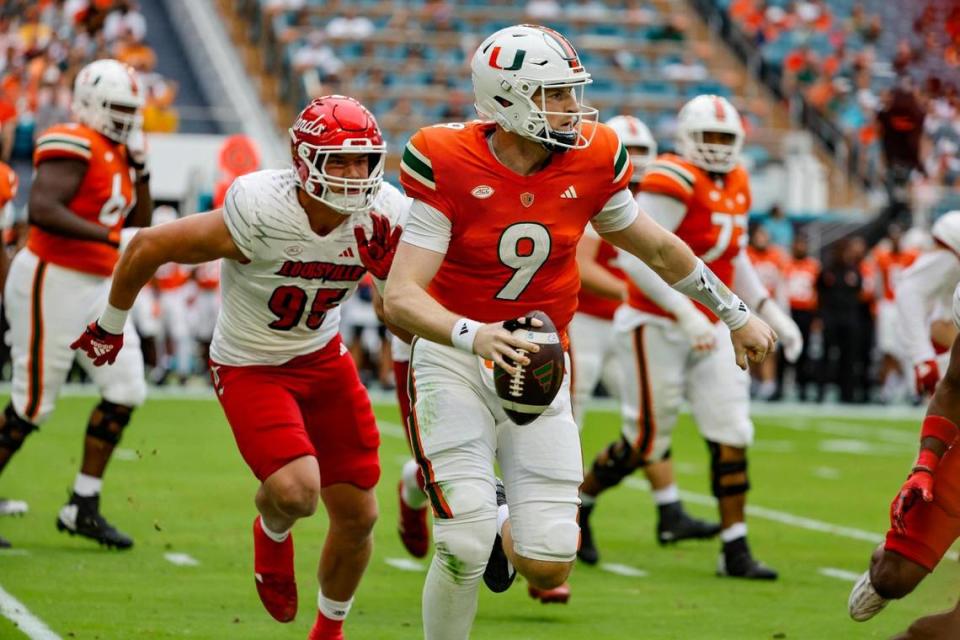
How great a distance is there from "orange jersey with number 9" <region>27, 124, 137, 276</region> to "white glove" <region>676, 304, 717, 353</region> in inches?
109

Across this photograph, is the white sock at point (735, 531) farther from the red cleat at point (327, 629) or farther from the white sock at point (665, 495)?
the red cleat at point (327, 629)

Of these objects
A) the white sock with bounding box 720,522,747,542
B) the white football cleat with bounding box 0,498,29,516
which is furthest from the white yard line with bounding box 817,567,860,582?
the white football cleat with bounding box 0,498,29,516

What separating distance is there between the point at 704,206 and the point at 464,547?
11.1 ft

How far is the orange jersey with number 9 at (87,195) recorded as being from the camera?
7.83 meters

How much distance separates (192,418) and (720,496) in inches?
308

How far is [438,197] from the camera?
15.8 ft

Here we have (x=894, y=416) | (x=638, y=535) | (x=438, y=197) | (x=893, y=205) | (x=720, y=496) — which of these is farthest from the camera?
(x=893, y=205)

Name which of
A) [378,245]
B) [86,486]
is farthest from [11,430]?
[378,245]

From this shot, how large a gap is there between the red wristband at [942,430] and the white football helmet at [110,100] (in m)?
4.50

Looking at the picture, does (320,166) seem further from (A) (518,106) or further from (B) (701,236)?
(B) (701,236)

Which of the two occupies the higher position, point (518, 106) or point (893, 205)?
point (518, 106)

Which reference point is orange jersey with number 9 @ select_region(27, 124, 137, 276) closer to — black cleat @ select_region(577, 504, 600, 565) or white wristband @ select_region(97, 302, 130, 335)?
white wristband @ select_region(97, 302, 130, 335)

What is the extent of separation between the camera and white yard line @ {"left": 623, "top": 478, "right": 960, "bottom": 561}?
9078mm

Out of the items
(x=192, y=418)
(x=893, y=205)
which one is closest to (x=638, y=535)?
(x=192, y=418)
